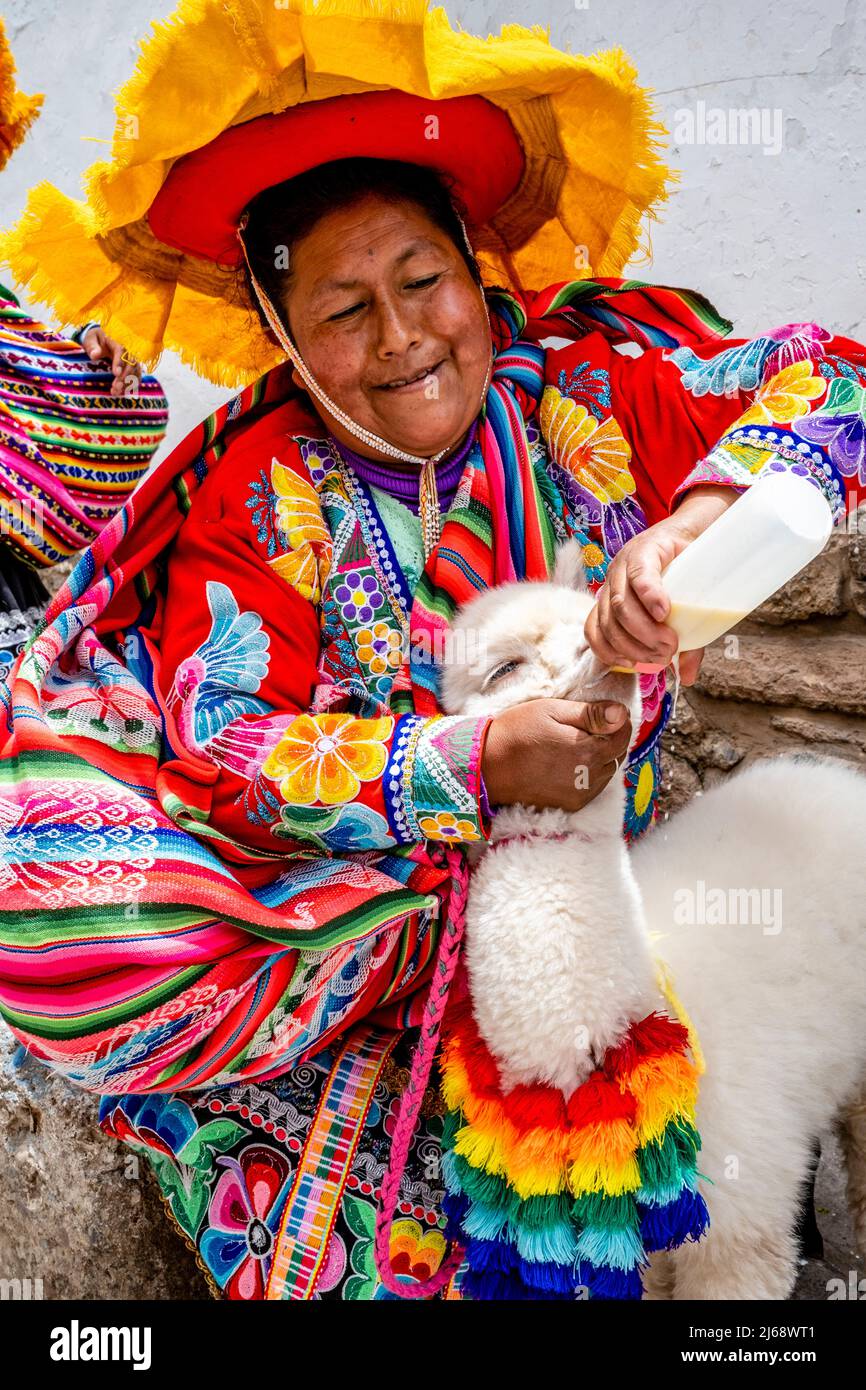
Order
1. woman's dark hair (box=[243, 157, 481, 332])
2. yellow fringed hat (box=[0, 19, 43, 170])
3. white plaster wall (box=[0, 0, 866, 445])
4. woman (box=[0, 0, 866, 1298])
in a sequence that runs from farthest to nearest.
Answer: yellow fringed hat (box=[0, 19, 43, 170]) < white plaster wall (box=[0, 0, 866, 445]) < woman's dark hair (box=[243, 157, 481, 332]) < woman (box=[0, 0, 866, 1298])

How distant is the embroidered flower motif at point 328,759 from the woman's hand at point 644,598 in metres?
0.30

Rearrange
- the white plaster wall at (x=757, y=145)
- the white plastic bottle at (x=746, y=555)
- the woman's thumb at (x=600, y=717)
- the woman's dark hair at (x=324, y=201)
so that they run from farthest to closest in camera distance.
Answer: the white plaster wall at (x=757, y=145)
the woman's dark hair at (x=324, y=201)
the woman's thumb at (x=600, y=717)
the white plastic bottle at (x=746, y=555)

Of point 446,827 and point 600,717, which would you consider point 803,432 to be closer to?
point 600,717

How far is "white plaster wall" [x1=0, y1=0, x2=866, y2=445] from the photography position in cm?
187

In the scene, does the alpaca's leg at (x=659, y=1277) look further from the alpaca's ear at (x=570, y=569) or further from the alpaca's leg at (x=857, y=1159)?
the alpaca's ear at (x=570, y=569)

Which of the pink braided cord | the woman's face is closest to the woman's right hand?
the pink braided cord

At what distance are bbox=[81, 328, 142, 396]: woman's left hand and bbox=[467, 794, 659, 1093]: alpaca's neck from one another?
47.8 inches

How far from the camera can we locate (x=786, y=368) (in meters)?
1.40

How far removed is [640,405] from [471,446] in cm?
23

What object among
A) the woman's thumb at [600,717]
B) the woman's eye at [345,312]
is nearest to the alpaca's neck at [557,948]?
the woman's thumb at [600,717]

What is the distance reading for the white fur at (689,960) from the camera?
1225 millimetres

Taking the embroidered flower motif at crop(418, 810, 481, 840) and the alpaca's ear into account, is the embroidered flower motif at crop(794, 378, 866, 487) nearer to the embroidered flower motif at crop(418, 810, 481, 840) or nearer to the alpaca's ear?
the alpaca's ear
